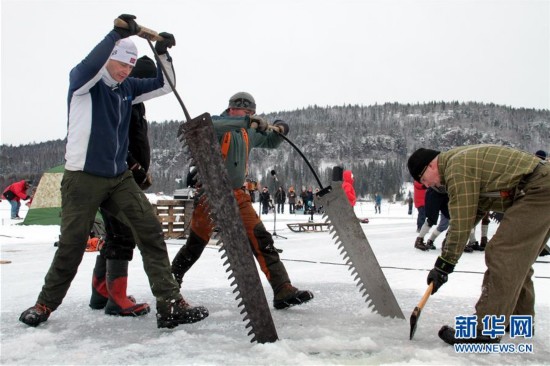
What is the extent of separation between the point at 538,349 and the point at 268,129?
2284 millimetres

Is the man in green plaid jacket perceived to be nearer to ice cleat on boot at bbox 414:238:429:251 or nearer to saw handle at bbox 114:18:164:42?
saw handle at bbox 114:18:164:42

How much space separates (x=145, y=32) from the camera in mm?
3248

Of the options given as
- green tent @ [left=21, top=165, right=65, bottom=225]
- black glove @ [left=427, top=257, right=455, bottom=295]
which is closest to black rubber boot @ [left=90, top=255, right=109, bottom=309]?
black glove @ [left=427, top=257, right=455, bottom=295]

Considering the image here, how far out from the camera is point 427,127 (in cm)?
17250

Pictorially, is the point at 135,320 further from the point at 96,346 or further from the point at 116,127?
the point at 116,127

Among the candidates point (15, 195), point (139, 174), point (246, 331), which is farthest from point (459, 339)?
point (15, 195)

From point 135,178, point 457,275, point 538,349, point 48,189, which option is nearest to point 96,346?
point 135,178

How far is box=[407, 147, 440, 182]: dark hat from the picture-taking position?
10.2ft

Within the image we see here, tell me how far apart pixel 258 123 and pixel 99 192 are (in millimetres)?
1217

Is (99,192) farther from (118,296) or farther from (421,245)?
(421,245)

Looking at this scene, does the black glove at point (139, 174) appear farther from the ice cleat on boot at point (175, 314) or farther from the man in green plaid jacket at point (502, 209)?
the man in green plaid jacket at point (502, 209)

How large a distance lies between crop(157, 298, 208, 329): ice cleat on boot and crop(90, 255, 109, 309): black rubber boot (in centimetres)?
83

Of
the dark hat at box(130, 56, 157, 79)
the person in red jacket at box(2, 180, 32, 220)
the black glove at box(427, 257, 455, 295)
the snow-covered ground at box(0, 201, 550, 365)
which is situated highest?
the dark hat at box(130, 56, 157, 79)

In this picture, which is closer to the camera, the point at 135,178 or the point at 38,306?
the point at 38,306
